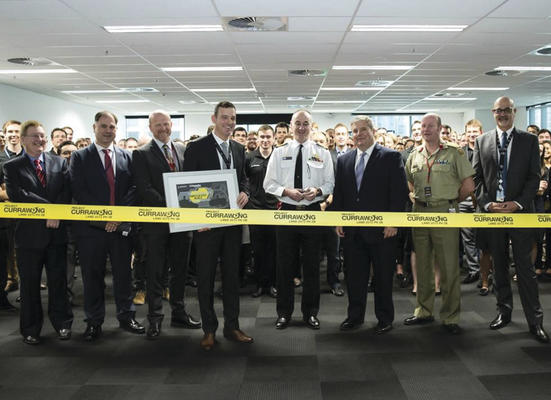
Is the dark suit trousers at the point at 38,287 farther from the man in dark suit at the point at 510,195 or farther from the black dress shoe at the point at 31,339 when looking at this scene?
the man in dark suit at the point at 510,195

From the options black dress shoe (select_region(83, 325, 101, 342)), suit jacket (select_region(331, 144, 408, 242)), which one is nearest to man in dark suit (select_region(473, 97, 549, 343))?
suit jacket (select_region(331, 144, 408, 242))

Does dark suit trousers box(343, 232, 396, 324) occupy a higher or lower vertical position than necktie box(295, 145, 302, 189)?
lower

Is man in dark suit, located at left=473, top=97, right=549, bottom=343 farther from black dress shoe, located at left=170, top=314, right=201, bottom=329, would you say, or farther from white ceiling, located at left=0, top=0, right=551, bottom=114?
white ceiling, located at left=0, top=0, right=551, bottom=114

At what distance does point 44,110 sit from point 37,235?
11891 millimetres

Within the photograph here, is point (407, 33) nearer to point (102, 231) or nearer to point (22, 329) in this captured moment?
point (102, 231)

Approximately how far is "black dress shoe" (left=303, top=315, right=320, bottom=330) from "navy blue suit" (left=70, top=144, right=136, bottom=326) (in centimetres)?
143

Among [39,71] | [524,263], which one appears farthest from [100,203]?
[39,71]

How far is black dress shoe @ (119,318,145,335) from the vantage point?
3668 millimetres

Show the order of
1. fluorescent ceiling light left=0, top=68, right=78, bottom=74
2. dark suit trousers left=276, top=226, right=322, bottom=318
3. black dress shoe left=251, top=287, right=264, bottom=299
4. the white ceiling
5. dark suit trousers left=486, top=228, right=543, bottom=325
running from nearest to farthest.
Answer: dark suit trousers left=486, top=228, right=543, bottom=325 < dark suit trousers left=276, top=226, right=322, bottom=318 < black dress shoe left=251, top=287, right=264, bottom=299 < the white ceiling < fluorescent ceiling light left=0, top=68, right=78, bottom=74

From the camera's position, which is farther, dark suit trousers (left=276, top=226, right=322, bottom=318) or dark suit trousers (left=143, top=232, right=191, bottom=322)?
dark suit trousers (left=276, top=226, right=322, bottom=318)

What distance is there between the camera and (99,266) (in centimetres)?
358

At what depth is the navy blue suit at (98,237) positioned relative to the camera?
3.51 m

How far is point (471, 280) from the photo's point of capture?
17.6 ft

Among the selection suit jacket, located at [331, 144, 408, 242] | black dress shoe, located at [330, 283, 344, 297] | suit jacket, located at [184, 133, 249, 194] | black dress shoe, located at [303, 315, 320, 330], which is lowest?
black dress shoe, located at [330, 283, 344, 297]
